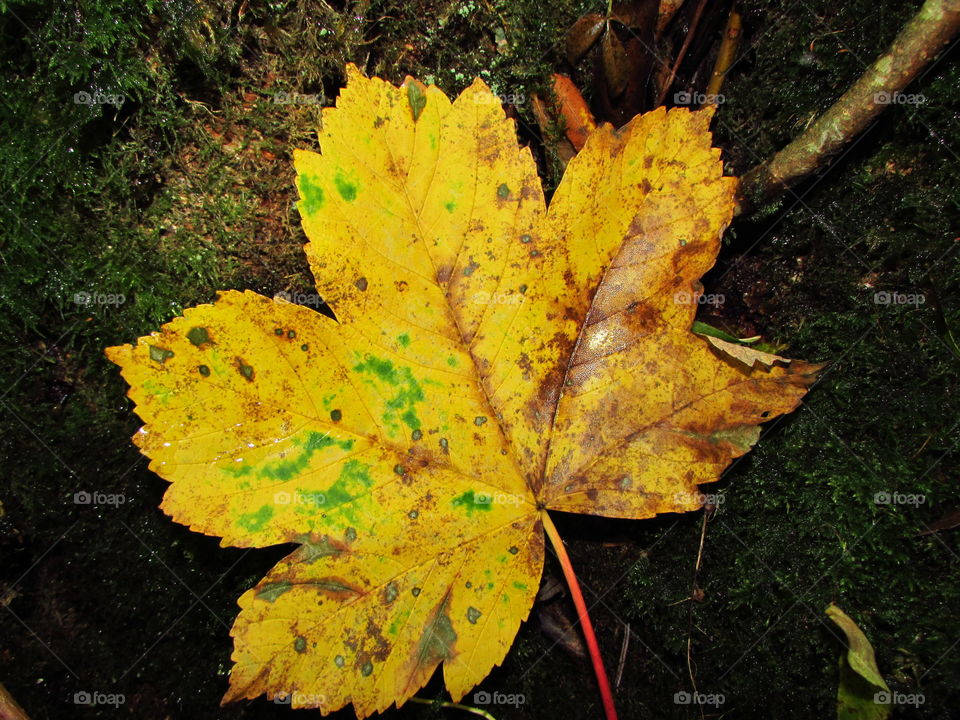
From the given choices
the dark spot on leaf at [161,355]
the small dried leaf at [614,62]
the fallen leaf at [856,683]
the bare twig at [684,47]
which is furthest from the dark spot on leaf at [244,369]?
the fallen leaf at [856,683]

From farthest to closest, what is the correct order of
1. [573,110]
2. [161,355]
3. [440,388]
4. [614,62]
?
[573,110] < [614,62] < [440,388] < [161,355]

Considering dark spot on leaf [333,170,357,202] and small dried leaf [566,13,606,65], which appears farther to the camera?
small dried leaf [566,13,606,65]

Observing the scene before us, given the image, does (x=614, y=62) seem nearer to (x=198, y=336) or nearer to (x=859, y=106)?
(x=859, y=106)

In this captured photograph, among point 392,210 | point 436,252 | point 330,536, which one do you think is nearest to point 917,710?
point 330,536

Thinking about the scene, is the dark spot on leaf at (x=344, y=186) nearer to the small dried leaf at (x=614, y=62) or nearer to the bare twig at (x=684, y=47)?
the small dried leaf at (x=614, y=62)

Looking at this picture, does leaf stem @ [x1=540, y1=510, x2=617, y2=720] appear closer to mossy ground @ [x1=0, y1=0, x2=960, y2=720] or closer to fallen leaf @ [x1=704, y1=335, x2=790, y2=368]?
mossy ground @ [x1=0, y1=0, x2=960, y2=720]

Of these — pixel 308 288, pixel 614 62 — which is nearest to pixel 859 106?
pixel 614 62

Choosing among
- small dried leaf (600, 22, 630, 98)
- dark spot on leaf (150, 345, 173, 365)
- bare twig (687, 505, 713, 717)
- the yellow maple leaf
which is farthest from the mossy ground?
dark spot on leaf (150, 345, 173, 365)
